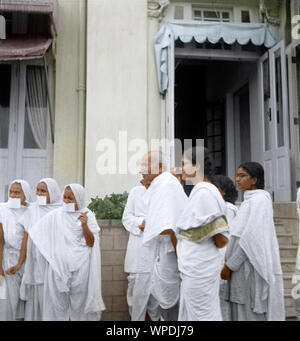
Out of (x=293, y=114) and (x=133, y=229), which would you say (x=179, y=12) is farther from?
(x=133, y=229)

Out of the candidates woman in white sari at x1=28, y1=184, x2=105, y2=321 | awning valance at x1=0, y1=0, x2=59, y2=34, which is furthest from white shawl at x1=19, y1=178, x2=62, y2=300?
awning valance at x1=0, y1=0, x2=59, y2=34

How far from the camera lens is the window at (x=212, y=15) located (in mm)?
7317

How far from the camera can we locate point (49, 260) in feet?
12.9

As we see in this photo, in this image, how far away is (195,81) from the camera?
10.9m

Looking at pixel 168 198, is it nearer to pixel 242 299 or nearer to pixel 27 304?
pixel 242 299

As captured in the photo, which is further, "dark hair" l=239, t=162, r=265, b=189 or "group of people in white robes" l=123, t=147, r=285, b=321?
"dark hair" l=239, t=162, r=265, b=189

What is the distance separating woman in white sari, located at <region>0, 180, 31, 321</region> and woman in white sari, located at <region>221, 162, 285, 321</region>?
2131 mm

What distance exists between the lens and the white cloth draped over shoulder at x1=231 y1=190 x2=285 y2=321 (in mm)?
3385

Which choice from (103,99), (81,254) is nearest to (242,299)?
(81,254)

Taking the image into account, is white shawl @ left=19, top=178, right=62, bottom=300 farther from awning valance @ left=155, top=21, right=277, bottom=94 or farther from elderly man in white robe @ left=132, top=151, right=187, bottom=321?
awning valance @ left=155, top=21, right=277, bottom=94

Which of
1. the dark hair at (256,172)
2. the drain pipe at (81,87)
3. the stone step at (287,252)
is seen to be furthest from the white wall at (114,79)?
the dark hair at (256,172)

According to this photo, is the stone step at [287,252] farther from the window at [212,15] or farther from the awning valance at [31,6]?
the awning valance at [31,6]

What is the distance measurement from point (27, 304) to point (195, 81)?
323 inches

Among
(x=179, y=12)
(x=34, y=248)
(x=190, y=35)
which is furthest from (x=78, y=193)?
(x=179, y=12)
